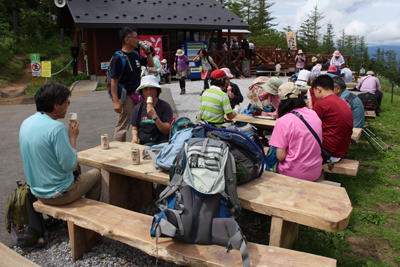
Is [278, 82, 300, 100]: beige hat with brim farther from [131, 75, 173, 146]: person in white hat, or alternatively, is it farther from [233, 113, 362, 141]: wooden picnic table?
[131, 75, 173, 146]: person in white hat

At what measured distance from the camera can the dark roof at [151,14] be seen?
14.5 m

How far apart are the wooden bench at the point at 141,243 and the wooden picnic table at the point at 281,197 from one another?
25 cm

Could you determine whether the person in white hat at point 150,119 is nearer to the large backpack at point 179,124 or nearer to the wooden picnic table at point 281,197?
the large backpack at point 179,124

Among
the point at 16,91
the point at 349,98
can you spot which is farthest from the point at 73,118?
the point at 16,91

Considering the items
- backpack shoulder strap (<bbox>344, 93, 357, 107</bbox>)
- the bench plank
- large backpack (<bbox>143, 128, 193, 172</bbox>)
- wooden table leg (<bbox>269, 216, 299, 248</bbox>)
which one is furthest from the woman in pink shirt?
backpack shoulder strap (<bbox>344, 93, 357, 107</bbox>)

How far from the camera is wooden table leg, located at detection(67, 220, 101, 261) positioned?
2913mm

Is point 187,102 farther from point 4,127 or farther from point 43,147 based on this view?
point 43,147

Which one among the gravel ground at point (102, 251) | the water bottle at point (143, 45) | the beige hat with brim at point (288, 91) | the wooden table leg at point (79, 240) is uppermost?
the water bottle at point (143, 45)

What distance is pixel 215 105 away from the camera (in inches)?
175

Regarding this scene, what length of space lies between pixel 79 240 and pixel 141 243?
0.92 metres

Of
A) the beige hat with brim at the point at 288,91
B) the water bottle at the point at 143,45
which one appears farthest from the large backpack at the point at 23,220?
the beige hat with brim at the point at 288,91

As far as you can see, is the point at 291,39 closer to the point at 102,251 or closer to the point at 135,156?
the point at 135,156

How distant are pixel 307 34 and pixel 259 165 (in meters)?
63.8

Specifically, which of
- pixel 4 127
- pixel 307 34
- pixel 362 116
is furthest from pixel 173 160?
pixel 307 34
